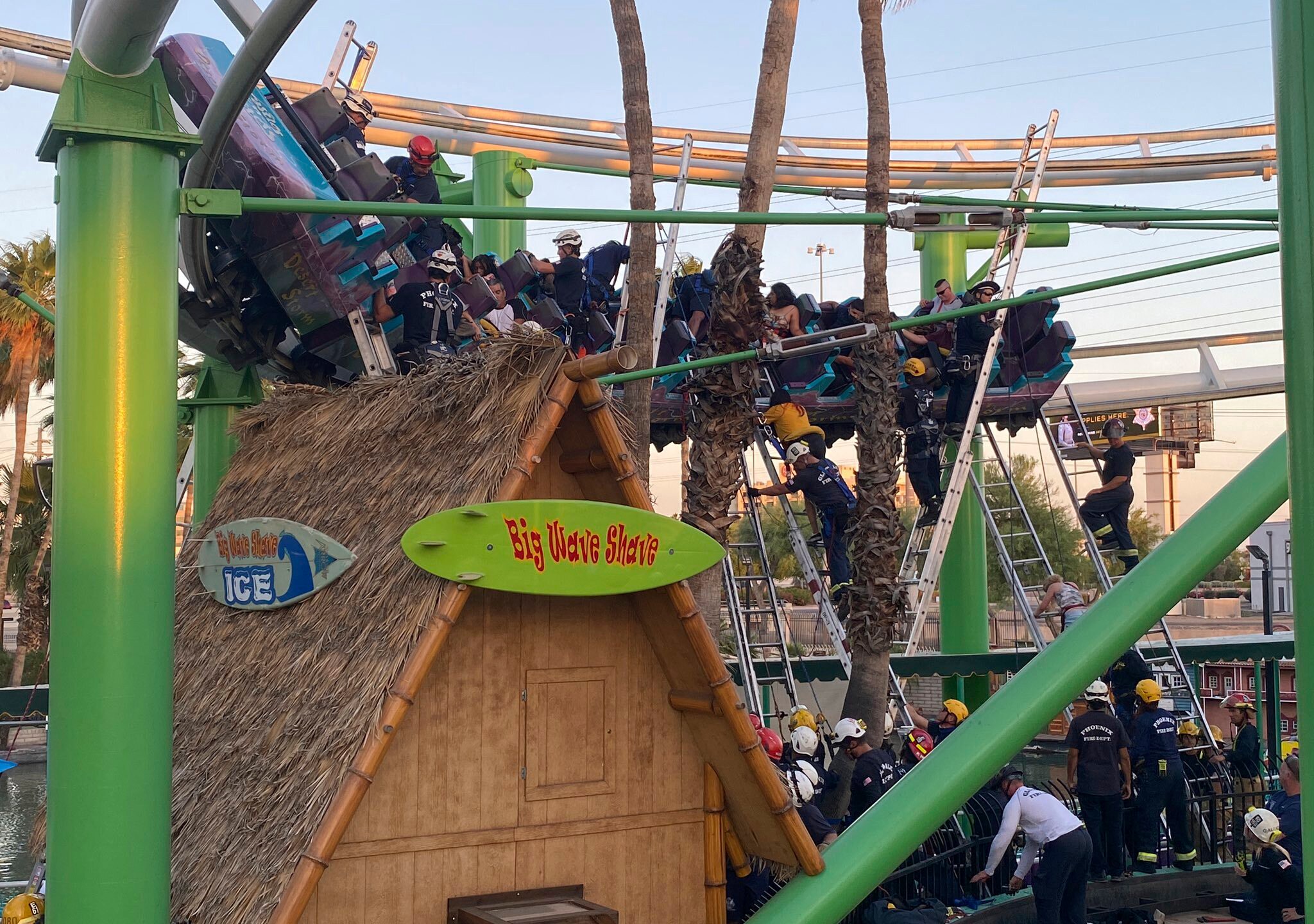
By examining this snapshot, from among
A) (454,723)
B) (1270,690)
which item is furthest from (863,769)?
(1270,690)

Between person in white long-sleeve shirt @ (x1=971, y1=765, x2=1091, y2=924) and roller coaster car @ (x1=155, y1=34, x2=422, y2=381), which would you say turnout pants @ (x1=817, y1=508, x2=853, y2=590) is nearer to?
person in white long-sleeve shirt @ (x1=971, y1=765, x2=1091, y2=924)

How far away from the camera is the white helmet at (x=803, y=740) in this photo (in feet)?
34.5

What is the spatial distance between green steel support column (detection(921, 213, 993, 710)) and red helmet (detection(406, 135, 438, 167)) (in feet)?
31.8

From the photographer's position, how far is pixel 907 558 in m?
17.2

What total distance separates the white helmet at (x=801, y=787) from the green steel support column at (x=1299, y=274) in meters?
5.81

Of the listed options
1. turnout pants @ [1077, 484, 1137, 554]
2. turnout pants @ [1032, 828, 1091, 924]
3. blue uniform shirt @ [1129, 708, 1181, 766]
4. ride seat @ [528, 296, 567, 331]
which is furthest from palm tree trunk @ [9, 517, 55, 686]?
turnout pants @ [1032, 828, 1091, 924]

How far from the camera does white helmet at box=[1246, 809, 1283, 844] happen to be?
9.92m

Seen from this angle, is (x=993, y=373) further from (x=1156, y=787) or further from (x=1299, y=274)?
(x=1299, y=274)

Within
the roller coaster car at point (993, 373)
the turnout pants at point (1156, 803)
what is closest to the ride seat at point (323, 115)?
the roller coaster car at point (993, 373)

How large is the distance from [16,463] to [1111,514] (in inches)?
932

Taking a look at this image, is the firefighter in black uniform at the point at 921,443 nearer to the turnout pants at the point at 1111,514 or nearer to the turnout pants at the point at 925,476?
the turnout pants at the point at 925,476

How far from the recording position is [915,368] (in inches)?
633

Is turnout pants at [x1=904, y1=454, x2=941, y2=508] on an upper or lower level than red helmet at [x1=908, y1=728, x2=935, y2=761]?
upper

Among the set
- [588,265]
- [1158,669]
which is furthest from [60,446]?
[1158,669]
